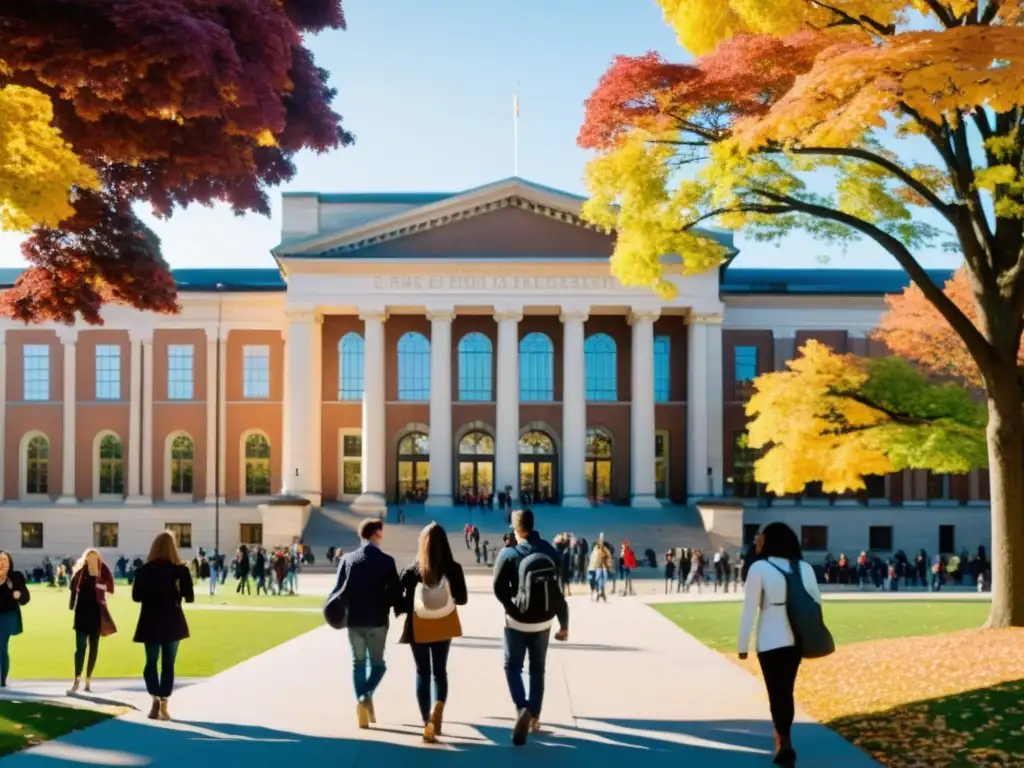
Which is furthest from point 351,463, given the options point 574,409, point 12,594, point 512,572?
point 512,572

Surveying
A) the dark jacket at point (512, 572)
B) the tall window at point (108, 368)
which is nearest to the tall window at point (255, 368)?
the tall window at point (108, 368)

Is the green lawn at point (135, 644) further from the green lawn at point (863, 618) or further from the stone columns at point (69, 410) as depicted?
the stone columns at point (69, 410)

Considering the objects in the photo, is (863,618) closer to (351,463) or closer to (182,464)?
(351,463)

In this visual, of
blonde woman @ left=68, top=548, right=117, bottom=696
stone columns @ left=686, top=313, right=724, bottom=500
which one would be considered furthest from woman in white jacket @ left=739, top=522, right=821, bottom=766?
stone columns @ left=686, top=313, right=724, bottom=500

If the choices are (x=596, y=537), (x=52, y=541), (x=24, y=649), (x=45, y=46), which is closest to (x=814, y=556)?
(x=596, y=537)

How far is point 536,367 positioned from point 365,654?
5140 centimetres

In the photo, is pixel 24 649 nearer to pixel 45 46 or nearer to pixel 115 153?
pixel 115 153

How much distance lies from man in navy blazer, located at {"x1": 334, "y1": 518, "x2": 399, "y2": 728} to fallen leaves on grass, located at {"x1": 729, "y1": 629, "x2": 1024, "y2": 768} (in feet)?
13.5

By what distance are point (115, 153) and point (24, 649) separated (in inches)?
435

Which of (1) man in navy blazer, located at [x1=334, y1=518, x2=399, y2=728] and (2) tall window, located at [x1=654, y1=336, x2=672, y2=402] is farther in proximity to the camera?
(2) tall window, located at [x1=654, y1=336, x2=672, y2=402]

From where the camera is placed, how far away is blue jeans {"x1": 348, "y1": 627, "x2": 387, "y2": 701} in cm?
1090

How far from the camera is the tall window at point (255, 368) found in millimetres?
63281

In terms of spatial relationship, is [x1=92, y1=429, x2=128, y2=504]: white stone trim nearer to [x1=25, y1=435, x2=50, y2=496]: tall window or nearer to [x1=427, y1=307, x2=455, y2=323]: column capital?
[x1=25, y1=435, x2=50, y2=496]: tall window

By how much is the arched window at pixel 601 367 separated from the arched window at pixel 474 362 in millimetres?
4840
